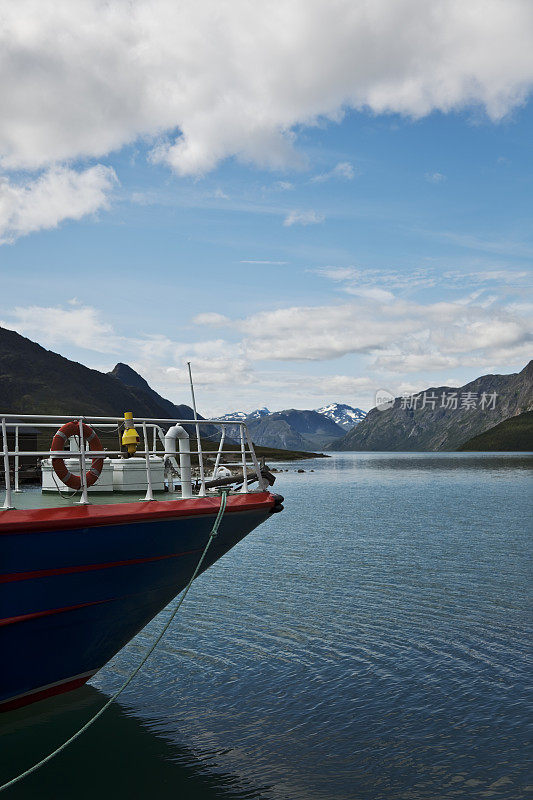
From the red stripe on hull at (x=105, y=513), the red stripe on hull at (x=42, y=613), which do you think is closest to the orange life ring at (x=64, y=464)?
the red stripe on hull at (x=105, y=513)

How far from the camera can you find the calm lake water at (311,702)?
958 cm

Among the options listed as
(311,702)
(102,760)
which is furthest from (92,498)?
(311,702)

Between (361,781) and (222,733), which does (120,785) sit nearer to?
(222,733)

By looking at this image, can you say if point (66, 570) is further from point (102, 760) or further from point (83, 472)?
point (102, 760)

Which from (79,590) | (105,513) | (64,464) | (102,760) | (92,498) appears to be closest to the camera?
(102,760)

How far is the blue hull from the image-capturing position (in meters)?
10.1

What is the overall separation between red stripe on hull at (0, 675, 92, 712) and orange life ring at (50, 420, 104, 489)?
11.9 feet

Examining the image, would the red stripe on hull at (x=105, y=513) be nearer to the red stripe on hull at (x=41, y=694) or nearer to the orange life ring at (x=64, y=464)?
the orange life ring at (x=64, y=464)

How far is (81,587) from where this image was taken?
35.3 feet

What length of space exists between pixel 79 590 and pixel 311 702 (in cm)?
500

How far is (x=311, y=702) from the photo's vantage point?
39.8 feet

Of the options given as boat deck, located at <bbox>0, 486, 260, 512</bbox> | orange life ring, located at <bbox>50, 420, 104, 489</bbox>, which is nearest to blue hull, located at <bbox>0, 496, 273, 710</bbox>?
boat deck, located at <bbox>0, 486, 260, 512</bbox>

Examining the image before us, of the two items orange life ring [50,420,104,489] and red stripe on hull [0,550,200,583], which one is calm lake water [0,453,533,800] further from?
orange life ring [50,420,104,489]

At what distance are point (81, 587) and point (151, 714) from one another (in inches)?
122
